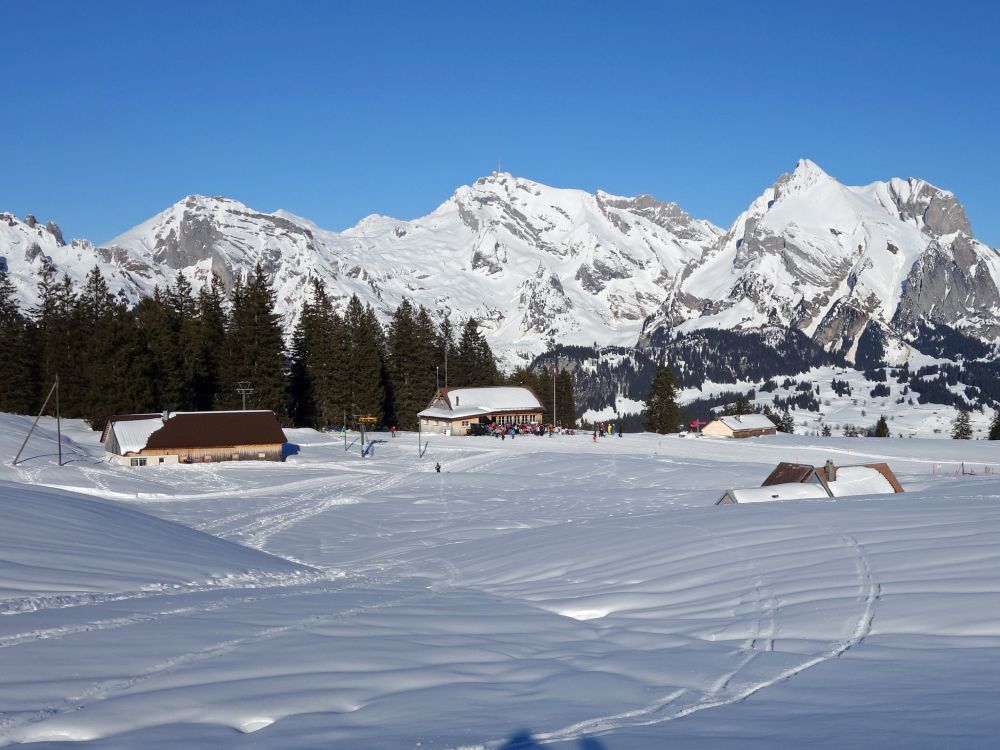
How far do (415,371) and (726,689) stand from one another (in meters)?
83.5

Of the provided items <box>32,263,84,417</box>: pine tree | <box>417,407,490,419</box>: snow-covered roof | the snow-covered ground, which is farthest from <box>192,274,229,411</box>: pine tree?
the snow-covered ground

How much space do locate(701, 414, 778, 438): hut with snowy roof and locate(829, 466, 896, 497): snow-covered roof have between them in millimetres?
54432

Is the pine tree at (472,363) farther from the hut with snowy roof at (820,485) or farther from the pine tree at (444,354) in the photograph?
the hut with snowy roof at (820,485)

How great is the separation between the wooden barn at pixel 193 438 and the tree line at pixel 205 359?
892cm

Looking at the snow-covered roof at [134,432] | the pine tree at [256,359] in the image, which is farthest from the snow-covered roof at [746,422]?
the snow-covered roof at [134,432]

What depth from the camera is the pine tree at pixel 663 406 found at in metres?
97.9

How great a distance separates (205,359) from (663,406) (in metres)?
47.7

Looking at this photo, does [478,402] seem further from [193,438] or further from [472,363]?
[193,438]

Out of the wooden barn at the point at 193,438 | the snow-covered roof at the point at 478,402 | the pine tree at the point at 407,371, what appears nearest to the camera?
the wooden barn at the point at 193,438

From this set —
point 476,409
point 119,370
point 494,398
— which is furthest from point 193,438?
point 494,398

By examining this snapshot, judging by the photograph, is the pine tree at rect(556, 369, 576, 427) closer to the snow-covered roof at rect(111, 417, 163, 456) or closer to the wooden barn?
the wooden barn

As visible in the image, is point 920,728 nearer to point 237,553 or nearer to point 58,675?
point 58,675

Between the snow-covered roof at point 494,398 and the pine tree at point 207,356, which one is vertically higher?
the pine tree at point 207,356

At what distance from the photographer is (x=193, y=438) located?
202 ft
